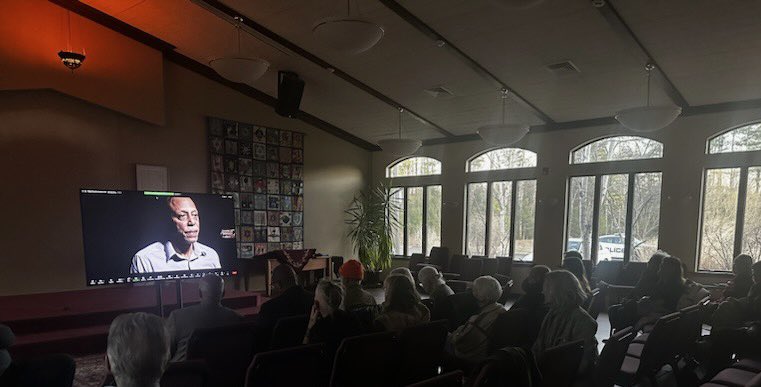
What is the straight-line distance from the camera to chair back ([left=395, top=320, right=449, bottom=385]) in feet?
8.70

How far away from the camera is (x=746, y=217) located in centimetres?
635

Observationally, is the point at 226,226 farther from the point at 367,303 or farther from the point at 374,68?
the point at 374,68

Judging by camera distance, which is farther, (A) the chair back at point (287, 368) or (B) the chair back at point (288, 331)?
(B) the chair back at point (288, 331)

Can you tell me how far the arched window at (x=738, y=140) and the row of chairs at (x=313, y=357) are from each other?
6.27 meters

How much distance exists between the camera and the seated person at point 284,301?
3127 mm

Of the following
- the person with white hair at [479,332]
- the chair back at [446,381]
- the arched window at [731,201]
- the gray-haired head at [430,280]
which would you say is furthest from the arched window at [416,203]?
the chair back at [446,381]

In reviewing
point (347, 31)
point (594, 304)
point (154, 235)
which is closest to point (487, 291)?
point (594, 304)

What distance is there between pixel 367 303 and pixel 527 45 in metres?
4.02

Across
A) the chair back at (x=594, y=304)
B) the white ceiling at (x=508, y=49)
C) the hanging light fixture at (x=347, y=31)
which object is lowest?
the chair back at (x=594, y=304)

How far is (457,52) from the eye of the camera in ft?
19.3

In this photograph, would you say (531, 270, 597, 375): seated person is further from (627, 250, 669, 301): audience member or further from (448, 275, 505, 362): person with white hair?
(627, 250, 669, 301): audience member

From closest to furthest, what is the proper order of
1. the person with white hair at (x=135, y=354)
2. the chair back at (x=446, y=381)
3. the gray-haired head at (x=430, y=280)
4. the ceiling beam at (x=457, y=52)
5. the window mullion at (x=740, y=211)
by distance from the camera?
the person with white hair at (x=135, y=354), the chair back at (x=446, y=381), the gray-haired head at (x=430, y=280), the ceiling beam at (x=457, y=52), the window mullion at (x=740, y=211)

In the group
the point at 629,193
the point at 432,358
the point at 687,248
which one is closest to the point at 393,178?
the point at 629,193

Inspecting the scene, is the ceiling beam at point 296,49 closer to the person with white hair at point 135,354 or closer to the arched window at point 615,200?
the arched window at point 615,200
